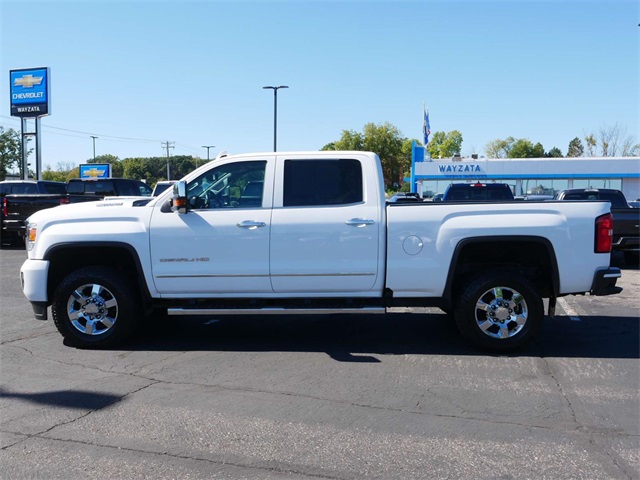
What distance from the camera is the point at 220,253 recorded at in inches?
265

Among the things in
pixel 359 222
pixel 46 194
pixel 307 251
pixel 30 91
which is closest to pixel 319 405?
pixel 307 251

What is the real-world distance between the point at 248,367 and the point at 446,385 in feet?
6.36

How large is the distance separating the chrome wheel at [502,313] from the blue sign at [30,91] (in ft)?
130

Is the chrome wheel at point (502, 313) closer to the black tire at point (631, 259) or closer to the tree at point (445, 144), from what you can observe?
the black tire at point (631, 259)

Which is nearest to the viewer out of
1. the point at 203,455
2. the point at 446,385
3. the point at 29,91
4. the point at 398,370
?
the point at 203,455

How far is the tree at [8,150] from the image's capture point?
6656 cm

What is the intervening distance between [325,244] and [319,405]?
198 centimetres

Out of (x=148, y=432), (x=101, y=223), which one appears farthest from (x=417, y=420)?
(x=101, y=223)

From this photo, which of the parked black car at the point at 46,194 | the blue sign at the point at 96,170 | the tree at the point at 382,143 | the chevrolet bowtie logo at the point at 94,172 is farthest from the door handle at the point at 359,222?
the chevrolet bowtie logo at the point at 94,172

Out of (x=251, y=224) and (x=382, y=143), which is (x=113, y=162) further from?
(x=251, y=224)

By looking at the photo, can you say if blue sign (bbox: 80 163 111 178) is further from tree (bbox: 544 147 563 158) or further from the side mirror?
tree (bbox: 544 147 563 158)

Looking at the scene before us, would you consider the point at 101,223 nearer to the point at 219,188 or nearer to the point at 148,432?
the point at 219,188

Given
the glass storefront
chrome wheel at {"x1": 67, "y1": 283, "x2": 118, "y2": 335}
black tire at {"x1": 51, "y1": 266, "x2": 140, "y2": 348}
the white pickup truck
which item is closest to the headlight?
the white pickup truck

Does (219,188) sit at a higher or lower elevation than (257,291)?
higher
